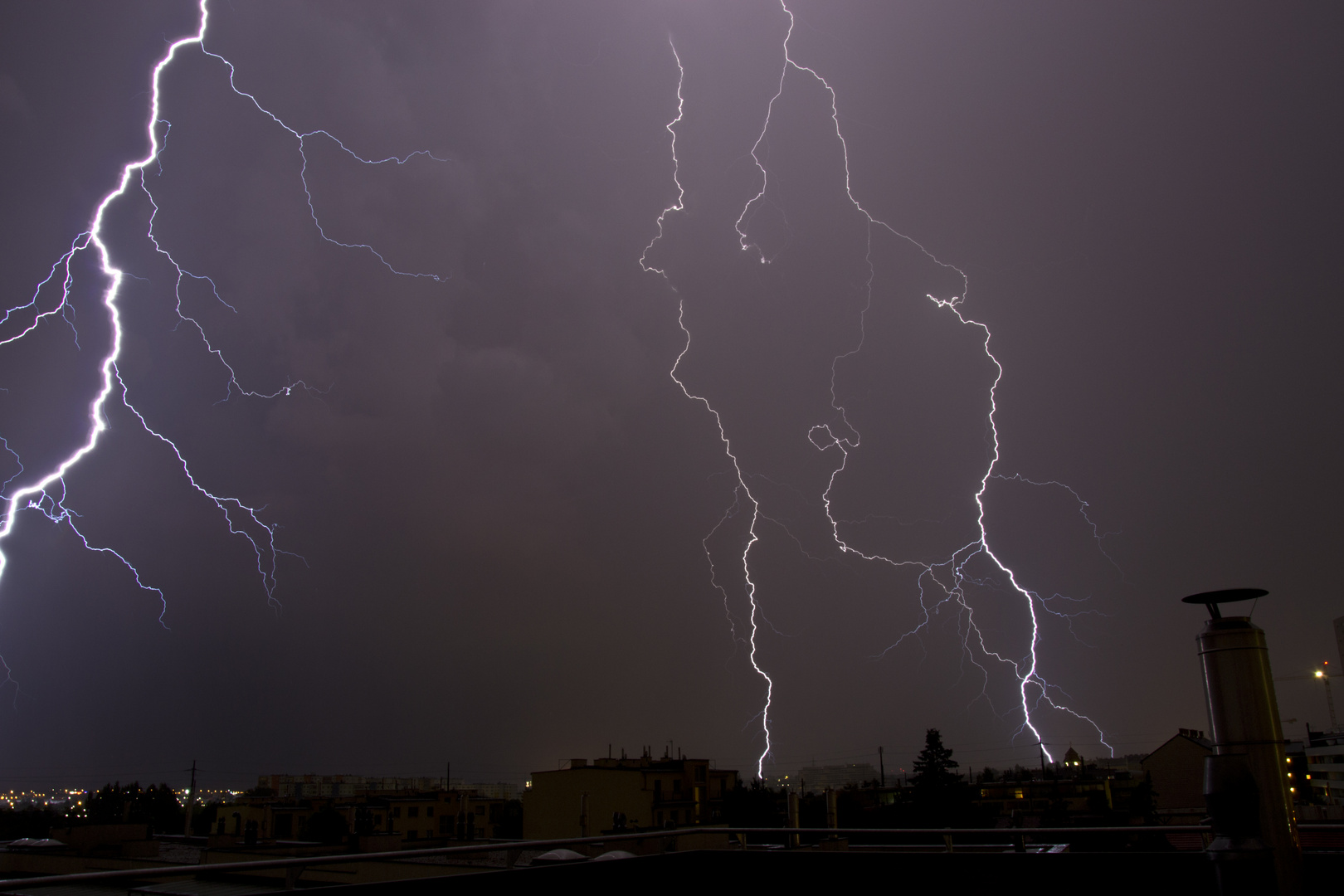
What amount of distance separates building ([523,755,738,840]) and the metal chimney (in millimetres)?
20345

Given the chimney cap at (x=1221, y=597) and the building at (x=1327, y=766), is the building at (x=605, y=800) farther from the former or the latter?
the building at (x=1327, y=766)

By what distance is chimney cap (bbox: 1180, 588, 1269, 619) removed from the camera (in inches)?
148

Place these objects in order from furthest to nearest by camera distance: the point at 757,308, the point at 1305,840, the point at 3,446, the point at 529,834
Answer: the point at 529,834, the point at 757,308, the point at 3,446, the point at 1305,840

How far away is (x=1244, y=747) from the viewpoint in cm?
349

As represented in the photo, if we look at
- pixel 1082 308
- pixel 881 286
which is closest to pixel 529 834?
pixel 881 286

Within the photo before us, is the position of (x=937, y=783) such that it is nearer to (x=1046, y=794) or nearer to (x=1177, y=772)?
(x=1046, y=794)

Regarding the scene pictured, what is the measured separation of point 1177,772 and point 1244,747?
32442mm

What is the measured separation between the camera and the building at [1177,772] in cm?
2764

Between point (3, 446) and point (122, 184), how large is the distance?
731cm

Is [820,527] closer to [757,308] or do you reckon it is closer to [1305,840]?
[757,308]

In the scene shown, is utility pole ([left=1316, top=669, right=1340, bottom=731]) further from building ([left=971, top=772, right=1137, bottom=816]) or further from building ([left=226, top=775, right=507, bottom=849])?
building ([left=226, top=775, right=507, bottom=849])

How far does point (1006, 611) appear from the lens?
58.4 ft

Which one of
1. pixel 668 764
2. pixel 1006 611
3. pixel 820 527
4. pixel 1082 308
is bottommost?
pixel 668 764

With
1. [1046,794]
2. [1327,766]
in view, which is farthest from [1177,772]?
[1327,766]
